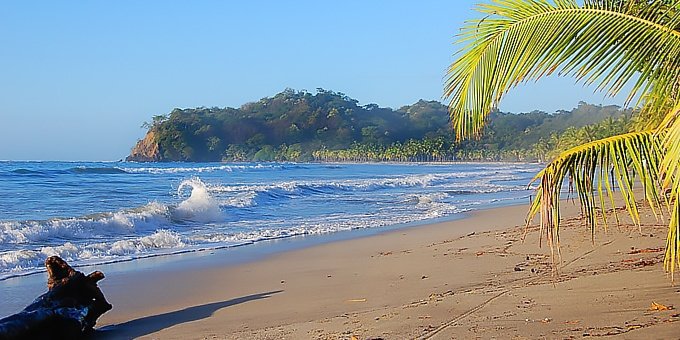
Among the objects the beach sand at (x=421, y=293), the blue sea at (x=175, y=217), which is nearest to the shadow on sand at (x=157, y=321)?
the beach sand at (x=421, y=293)

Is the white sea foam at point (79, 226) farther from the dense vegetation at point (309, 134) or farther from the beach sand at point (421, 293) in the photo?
the dense vegetation at point (309, 134)

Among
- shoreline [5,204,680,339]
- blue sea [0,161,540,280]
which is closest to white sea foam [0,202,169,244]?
blue sea [0,161,540,280]

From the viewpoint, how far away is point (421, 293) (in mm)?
7070

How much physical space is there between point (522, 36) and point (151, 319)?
4786mm

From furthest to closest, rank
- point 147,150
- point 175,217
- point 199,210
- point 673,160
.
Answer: point 147,150, point 199,210, point 175,217, point 673,160

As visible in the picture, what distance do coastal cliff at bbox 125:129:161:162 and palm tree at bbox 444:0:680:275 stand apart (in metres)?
136

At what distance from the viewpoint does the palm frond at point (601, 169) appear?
3219mm

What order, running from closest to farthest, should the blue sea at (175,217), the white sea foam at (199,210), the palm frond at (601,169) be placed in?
the palm frond at (601,169), the blue sea at (175,217), the white sea foam at (199,210)

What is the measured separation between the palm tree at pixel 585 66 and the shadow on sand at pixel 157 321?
384 cm

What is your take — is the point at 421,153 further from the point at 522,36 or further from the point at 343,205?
the point at 522,36

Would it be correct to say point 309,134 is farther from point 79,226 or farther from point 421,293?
point 421,293

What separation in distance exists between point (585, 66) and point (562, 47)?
0.48 ft

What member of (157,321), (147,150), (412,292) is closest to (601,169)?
(412,292)

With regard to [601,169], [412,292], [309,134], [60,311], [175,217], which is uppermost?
[309,134]
